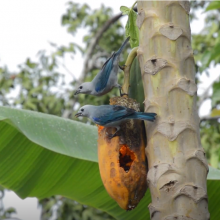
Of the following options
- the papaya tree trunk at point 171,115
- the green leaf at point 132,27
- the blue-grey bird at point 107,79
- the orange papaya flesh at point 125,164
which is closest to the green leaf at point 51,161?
the blue-grey bird at point 107,79

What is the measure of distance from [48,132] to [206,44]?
614 centimetres

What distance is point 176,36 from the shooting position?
1570mm

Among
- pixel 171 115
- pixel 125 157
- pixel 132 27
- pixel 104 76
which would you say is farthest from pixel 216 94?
pixel 171 115

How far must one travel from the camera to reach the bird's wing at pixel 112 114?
1768 mm

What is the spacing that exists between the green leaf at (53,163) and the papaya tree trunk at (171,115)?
92cm

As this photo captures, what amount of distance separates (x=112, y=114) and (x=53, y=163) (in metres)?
0.82

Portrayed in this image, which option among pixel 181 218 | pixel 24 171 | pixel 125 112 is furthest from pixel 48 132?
pixel 181 218

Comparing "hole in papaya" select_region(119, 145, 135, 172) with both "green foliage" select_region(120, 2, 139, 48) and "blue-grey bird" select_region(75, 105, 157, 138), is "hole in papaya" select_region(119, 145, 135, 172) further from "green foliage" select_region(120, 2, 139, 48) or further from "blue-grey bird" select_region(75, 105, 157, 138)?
"green foliage" select_region(120, 2, 139, 48)

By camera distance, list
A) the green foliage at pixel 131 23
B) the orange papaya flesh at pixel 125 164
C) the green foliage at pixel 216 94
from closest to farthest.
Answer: the orange papaya flesh at pixel 125 164
the green foliage at pixel 131 23
the green foliage at pixel 216 94

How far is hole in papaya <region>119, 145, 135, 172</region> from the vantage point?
5.82 feet

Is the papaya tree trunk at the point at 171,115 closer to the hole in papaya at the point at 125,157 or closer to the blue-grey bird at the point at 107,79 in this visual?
the hole in papaya at the point at 125,157

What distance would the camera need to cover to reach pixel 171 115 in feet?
4.94

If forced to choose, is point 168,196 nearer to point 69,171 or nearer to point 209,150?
point 69,171

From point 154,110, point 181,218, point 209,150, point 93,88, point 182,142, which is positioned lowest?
point 181,218
